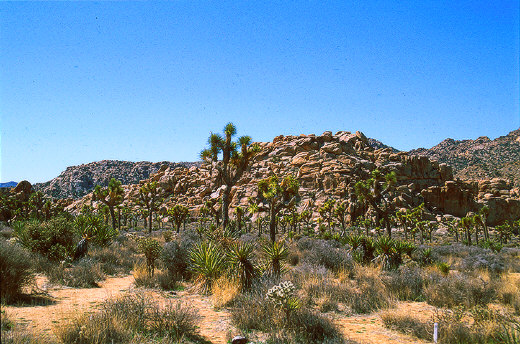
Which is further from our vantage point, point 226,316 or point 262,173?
point 262,173

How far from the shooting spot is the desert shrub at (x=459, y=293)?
9238 millimetres

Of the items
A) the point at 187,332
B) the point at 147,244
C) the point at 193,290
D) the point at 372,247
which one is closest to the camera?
the point at 187,332

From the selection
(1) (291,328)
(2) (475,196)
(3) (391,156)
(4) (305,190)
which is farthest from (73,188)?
(1) (291,328)

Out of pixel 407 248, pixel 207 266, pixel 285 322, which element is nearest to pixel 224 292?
pixel 207 266

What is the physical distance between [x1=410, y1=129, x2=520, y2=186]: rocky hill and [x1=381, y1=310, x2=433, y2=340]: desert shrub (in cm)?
10042

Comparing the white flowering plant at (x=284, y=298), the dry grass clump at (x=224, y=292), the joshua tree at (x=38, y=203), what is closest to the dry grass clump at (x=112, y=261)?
the dry grass clump at (x=224, y=292)

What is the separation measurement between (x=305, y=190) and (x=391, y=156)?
30004 mm

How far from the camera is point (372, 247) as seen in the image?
15.8 metres

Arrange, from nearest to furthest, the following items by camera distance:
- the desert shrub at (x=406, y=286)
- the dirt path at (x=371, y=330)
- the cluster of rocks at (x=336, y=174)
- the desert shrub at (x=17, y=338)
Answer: the desert shrub at (x=17, y=338), the dirt path at (x=371, y=330), the desert shrub at (x=406, y=286), the cluster of rocks at (x=336, y=174)

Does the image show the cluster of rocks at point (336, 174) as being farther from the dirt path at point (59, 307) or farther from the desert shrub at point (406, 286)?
the dirt path at point (59, 307)

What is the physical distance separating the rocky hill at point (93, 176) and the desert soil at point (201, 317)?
5752 inches

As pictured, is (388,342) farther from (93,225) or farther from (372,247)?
(93,225)

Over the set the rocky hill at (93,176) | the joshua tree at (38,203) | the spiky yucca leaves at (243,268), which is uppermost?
the rocky hill at (93,176)

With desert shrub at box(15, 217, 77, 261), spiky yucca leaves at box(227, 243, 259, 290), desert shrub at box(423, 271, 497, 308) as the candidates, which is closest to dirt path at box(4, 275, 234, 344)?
spiky yucca leaves at box(227, 243, 259, 290)
